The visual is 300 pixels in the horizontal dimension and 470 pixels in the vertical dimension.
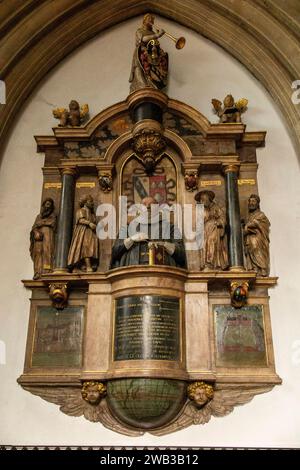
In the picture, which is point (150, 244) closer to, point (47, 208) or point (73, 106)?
point (47, 208)

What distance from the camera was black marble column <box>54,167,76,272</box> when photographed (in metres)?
7.15

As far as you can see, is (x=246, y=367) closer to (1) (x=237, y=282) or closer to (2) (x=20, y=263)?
(1) (x=237, y=282)

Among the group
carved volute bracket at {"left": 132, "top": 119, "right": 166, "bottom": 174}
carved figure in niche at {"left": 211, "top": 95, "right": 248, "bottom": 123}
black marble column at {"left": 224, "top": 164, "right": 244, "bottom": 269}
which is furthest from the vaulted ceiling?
carved volute bracket at {"left": 132, "top": 119, "right": 166, "bottom": 174}

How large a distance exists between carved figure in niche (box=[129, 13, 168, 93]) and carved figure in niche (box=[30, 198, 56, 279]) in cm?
235

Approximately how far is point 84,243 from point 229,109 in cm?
301

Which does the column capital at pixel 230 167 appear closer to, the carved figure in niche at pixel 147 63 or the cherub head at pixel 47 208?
the carved figure in niche at pixel 147 63

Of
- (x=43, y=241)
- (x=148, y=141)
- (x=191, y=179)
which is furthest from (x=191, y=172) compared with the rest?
(x=43, y=241)

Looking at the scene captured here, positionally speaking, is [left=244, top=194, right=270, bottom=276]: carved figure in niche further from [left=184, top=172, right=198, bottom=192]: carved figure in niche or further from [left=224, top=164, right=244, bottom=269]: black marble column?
[left=184, top=172, right=198, bottom=192]: carved figure in niche

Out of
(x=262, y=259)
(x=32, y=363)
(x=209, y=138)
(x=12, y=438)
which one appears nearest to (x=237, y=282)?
(x=262, y=259)

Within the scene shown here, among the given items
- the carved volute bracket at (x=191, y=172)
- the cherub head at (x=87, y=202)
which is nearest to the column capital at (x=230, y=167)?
the carved volute bracket at (x=191, y=172)

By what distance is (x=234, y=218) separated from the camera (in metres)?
7.31

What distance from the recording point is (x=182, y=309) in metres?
6.73

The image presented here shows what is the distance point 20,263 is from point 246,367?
11.2 feet

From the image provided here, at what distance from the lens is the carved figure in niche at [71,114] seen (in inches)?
315
